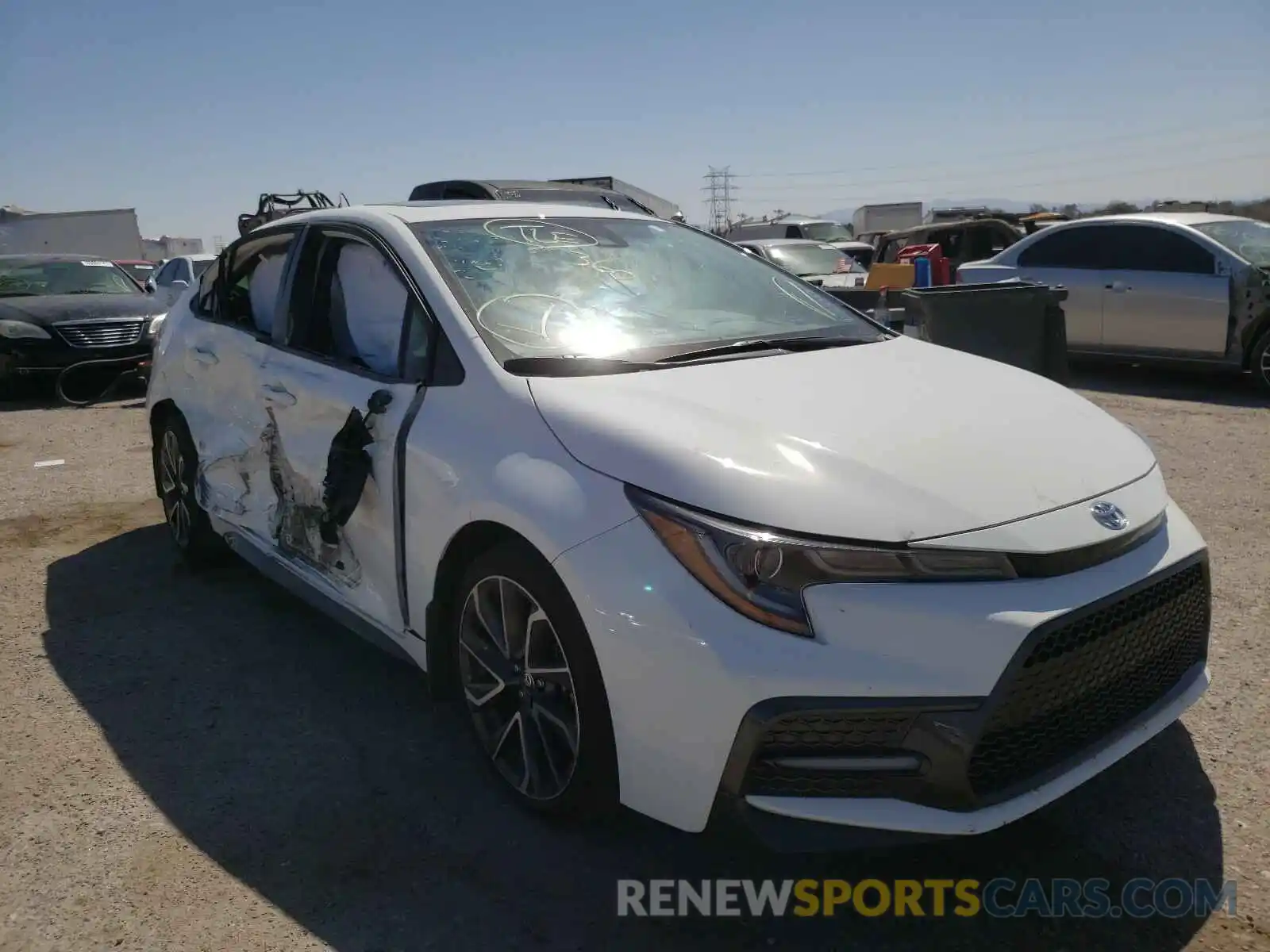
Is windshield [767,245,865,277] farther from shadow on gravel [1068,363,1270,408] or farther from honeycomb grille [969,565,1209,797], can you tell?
honeycomb grille [969,565,1209,797]

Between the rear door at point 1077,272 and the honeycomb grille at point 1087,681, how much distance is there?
8151 mm

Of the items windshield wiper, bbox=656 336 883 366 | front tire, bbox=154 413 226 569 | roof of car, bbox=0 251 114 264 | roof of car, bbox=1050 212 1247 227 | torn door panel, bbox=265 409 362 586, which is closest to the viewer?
windshield wiper, bbox=656 336 883 366

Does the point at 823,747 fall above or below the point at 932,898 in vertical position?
above

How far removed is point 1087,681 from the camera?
7.57 feet

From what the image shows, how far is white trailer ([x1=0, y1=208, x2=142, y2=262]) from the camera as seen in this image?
1208 inches

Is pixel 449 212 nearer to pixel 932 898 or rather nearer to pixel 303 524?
pixel 303 524

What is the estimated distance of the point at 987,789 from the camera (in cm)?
218

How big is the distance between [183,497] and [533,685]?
3.00 meters

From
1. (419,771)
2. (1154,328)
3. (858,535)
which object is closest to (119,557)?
(419,771)

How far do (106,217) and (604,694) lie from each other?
3581cm

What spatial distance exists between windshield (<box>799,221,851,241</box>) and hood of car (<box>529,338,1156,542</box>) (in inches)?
797

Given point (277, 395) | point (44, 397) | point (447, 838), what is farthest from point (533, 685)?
point (44, 397)

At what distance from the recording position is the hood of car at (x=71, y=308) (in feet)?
36.1

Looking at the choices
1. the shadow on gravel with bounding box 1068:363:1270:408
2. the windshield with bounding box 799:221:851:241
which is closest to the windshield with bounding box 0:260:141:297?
the shadow on gravel with bounding box 1068:363:1270:408
